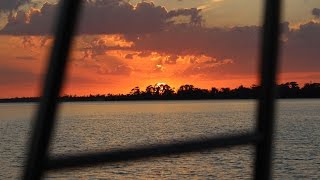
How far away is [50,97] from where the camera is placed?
127cm

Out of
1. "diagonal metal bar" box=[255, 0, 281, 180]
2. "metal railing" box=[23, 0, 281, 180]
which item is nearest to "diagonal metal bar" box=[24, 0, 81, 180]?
"metal railing" box=[23, 0, 281, 180]

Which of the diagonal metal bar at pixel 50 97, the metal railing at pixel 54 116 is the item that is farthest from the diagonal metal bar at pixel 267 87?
the diagonal metal bar at pixel 50 97

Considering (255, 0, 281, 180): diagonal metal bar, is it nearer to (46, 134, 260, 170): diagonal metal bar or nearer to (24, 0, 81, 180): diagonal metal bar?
(46, 134, 260, 170): diagonal metal bar

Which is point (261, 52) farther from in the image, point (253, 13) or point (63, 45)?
point (63, 45)

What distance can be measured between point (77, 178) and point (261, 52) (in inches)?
1434

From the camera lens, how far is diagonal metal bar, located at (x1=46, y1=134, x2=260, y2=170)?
4.39ft

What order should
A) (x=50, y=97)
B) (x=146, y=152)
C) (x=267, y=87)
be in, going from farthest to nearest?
(x=267, y=87), (x=146, y=152), (x=50, y=97)

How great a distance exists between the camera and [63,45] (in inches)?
50.4

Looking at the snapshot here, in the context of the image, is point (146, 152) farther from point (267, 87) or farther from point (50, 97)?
point (267, 87)

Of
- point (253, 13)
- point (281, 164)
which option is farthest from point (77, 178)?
point (253, 13)

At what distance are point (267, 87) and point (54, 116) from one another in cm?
82

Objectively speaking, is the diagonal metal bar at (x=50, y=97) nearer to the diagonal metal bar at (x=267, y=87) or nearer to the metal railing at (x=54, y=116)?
the metal railing at (x=54, y=116)

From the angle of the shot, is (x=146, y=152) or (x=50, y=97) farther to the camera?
(x=146, y=152)

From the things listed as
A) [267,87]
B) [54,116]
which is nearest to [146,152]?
[54,116]
